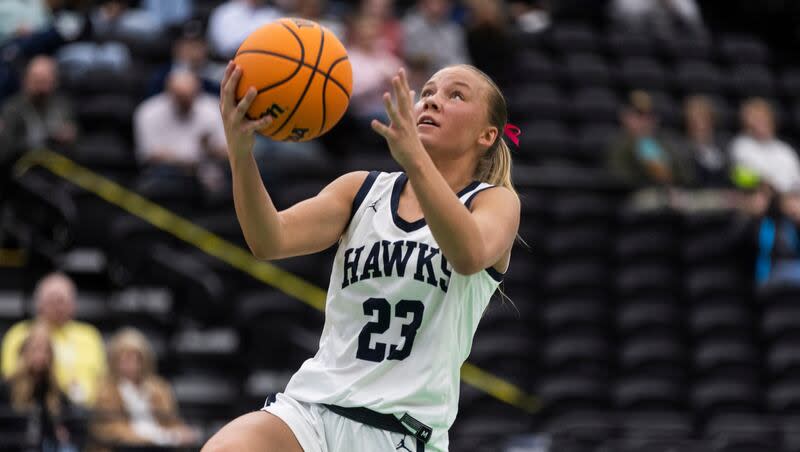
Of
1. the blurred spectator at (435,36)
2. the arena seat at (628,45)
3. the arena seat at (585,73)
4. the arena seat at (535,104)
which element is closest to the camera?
the blurred spectator at (435,36)

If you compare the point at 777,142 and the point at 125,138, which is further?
the point at 777,142

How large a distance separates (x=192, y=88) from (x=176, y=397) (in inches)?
90.6

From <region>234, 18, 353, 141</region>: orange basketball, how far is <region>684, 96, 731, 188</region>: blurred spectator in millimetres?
7483

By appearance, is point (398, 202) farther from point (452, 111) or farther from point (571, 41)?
point (571, 41)

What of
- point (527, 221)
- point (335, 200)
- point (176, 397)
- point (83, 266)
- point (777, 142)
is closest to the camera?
point (335, 200)

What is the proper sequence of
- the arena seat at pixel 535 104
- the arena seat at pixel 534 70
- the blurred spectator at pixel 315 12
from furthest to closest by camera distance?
the arena seat at pixel 534 70 → the arena seat at pixel 535 104 → the blurred spectator at pixel 315 12

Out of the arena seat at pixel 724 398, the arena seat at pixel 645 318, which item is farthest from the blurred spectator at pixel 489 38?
the arena seat at pixel 724 398

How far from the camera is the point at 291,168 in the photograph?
32.6 ft

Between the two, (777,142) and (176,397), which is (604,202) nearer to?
(777,142)

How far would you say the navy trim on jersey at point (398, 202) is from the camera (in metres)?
4.16

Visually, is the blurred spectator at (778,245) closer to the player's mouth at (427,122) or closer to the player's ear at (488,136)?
the player's ear at (488,136)

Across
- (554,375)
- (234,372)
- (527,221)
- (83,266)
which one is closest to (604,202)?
(527,221)

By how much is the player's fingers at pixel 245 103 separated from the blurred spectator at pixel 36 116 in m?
5.99

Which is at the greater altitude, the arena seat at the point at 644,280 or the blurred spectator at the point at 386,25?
the blurred spectator at the point at 386,25
